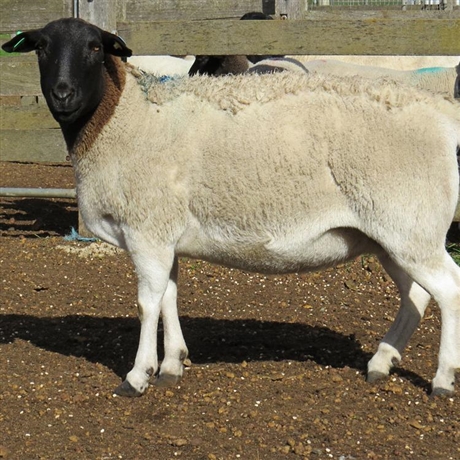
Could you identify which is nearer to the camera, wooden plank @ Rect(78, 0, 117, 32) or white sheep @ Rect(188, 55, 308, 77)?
wooden plank @ Rect(78, 0, 117, 32)

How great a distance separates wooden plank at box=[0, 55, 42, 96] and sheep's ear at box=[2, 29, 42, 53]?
4.20 meters

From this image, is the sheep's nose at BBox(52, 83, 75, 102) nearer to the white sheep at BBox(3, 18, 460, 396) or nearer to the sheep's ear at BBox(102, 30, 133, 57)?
the white sheep at BBox(3, 18, 460, 396)

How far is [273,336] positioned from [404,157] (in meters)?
1.78

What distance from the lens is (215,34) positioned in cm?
726

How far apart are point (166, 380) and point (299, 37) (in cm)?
319

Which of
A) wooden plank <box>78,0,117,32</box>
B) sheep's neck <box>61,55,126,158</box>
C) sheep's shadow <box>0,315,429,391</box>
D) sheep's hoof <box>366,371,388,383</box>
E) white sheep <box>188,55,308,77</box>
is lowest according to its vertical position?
sheep's shadow <box>0,315,429,391</box>

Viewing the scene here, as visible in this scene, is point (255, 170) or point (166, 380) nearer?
point (255, 170)

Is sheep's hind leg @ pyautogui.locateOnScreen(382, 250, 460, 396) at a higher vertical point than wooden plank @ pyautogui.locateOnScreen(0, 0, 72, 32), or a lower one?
lower

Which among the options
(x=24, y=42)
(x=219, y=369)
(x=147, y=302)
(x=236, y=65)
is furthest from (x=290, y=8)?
(x=147, y=302)

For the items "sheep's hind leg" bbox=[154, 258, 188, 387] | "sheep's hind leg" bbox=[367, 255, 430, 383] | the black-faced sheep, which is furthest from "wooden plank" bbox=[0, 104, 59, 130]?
"sheep's hind leg" bbox=[367, 255, 430, 383]

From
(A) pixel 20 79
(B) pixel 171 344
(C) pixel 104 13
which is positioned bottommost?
(B) pixel 171 344

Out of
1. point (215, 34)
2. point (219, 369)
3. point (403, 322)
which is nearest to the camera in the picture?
point (403, 322)

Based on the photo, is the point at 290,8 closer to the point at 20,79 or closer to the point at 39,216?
the point at 20,79

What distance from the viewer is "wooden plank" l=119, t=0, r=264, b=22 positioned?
9445 mm
